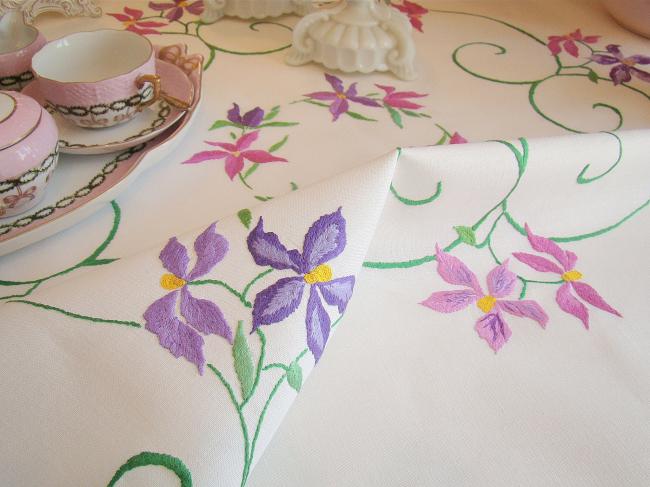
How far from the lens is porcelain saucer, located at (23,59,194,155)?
396 millimetres

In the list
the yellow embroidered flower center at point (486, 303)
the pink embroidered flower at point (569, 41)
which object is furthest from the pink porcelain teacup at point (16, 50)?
the pink embroidered flower at point (569, 41)

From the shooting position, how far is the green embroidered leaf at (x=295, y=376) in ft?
0.88

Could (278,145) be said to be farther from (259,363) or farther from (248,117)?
(259,363)

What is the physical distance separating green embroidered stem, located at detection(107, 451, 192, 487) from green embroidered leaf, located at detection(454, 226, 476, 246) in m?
0.24

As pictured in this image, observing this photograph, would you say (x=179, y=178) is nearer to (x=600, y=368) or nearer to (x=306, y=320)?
(x=306, y=320)

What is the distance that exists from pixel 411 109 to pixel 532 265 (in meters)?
0.20

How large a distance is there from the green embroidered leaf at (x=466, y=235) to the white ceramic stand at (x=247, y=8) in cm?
42

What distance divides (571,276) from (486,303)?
0.07 metres

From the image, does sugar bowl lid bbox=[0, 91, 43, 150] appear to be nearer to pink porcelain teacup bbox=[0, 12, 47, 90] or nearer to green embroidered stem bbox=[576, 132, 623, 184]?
pink porcelain teacup bbox=[0, 12, 47, 90]

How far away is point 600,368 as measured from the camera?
0.31 metres

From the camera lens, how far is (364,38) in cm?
52

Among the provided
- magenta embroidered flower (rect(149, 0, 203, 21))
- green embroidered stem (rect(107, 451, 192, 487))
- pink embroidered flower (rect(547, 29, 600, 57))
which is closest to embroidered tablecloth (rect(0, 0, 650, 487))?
green embroidered stem (rect(107, 451, 192, 487))

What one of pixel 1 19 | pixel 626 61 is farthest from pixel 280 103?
pixel 626 61

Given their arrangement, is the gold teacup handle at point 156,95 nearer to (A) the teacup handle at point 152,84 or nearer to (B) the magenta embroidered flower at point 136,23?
(A) the teacup handle at point 152,84
